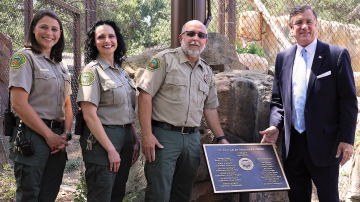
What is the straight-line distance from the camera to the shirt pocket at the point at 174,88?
2.56 metres

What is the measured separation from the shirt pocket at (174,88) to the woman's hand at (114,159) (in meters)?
0.62

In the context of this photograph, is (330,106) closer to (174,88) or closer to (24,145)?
(174,88)

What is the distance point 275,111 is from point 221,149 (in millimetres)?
631

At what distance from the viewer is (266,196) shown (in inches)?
130

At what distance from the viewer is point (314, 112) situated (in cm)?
255

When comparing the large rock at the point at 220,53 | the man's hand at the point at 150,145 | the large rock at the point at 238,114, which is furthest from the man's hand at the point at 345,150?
the large rock at the point at 220,53

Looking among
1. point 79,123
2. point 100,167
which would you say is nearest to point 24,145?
point 79,123

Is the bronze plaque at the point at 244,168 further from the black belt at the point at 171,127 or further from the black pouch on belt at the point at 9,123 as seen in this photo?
the black pouch on belt at the point at 9,123

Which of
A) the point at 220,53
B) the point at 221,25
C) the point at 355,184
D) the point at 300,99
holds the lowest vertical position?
the point at 355,184

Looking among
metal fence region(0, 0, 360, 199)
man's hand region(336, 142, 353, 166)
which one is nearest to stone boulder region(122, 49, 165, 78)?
metal fence region(0, 0, 360, 199)

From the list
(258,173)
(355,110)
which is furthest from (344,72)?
(258,173)

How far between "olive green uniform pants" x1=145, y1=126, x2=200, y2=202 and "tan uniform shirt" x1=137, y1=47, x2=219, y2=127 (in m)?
0.13

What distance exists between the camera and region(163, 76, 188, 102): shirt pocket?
2.56 meters

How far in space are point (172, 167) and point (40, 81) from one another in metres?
1.20
